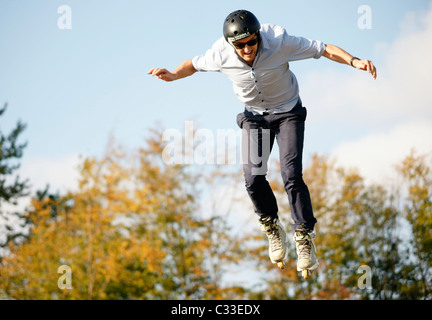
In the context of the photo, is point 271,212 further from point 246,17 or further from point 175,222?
point 175,222

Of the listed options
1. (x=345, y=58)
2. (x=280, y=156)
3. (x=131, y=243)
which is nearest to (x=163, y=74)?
(x=280, y=156)

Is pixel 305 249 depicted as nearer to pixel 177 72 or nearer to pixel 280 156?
pixel 280 156

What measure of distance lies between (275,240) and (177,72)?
2466mm

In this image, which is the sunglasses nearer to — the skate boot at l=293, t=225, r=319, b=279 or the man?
the man

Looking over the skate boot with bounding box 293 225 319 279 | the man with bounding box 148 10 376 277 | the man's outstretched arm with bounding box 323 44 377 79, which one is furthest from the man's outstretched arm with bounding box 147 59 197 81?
the skate boot with bounding box 293 225 319 279

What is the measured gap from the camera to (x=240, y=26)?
542cm

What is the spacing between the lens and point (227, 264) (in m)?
22.2

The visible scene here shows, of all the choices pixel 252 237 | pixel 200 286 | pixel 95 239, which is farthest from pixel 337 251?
pixel 95 239

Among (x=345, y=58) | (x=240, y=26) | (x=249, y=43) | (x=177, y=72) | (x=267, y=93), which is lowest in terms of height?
(x=267, y=93)

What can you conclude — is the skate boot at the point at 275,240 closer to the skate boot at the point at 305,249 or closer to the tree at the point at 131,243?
the skate boot at the point at 305,249

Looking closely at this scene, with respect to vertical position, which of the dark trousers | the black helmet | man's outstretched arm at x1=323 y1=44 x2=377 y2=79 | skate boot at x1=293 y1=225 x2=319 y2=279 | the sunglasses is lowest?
skate boot at x1=293 y1=225 x2=319 y2=279

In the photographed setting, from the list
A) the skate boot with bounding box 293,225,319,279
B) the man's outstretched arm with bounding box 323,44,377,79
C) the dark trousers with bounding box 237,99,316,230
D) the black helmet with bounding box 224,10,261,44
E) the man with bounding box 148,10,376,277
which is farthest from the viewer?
the skate boot with bounding box 293,225,319,279

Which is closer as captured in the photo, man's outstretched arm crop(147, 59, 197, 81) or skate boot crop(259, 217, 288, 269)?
man's outstretched arm crop(147, 59, 197, 81)

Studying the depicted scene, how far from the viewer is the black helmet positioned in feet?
17.8
